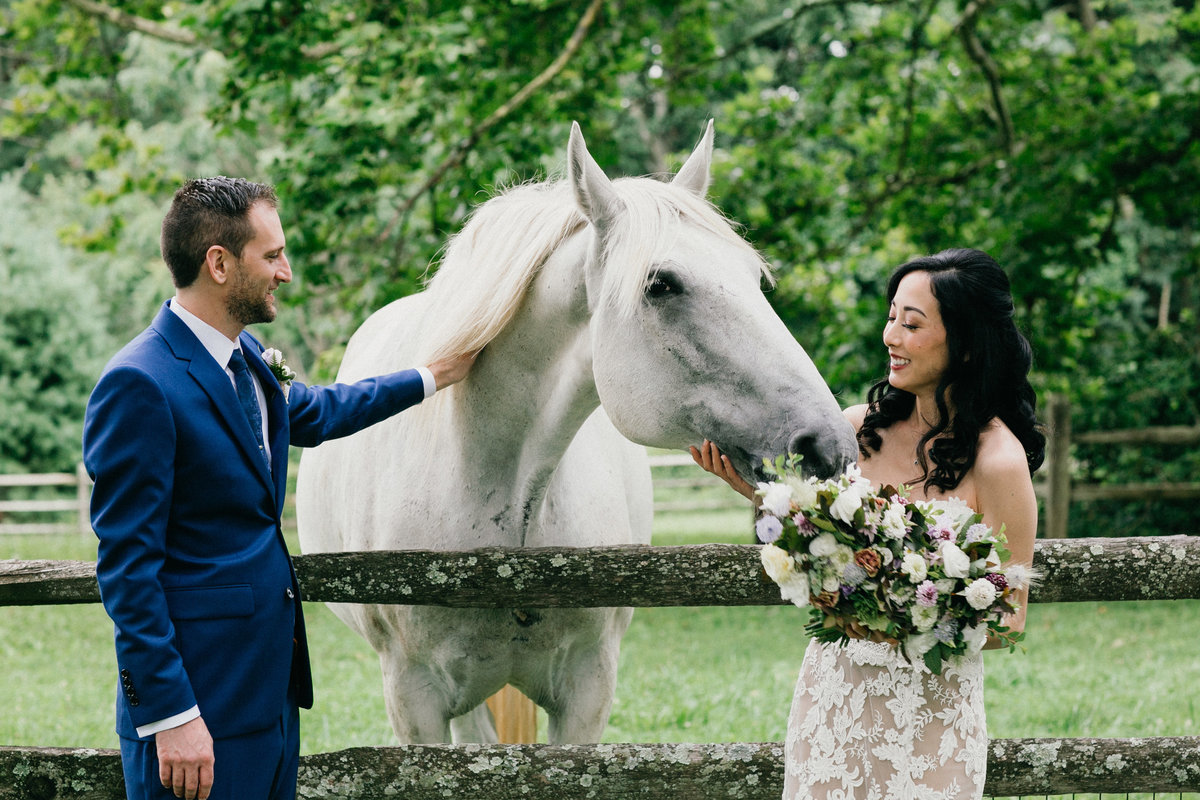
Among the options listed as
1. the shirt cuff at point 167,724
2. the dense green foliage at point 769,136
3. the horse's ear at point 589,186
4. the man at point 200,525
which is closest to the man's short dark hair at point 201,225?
the man at point 200,525

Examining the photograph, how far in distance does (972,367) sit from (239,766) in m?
1.95

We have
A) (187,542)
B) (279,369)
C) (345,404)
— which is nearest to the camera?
(187,542)

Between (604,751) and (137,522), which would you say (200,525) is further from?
(604,751)

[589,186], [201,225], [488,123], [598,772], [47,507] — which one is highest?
[488,123]

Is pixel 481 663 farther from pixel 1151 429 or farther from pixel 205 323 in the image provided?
pixel 1151 429

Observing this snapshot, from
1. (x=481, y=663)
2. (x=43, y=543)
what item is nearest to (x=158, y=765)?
(x=481, y=663)

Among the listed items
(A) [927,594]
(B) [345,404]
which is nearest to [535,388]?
(B) [345,404]

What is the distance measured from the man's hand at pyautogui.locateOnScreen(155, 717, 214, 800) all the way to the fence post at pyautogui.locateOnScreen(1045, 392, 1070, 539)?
36.8 ft

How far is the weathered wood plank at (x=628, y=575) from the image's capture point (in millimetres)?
2979

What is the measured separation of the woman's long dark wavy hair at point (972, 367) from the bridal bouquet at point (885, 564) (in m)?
0.39

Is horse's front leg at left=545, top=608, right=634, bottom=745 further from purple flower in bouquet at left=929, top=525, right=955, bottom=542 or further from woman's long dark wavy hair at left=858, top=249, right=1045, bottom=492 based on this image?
purple flower in bouquet at left=929, top=525, right=955, bottom=542

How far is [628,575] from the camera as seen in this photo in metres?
3.04

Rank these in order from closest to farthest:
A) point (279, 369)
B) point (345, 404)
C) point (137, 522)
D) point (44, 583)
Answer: point (137, 522), point (279, 369), point (345, 404), point (44, 583)

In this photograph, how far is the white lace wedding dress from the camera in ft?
7.50
